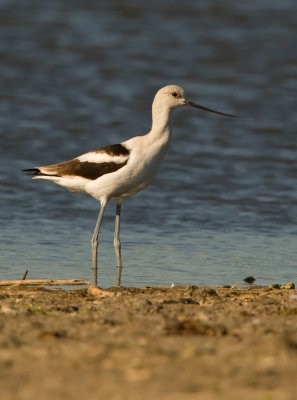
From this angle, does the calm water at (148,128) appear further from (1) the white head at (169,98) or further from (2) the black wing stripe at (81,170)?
(1) the white head at (169,98)

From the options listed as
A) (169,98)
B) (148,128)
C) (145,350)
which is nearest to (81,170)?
(169,98)

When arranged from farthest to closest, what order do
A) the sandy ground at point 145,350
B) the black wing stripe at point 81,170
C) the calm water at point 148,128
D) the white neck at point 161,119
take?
the calm water at point 148,128, the white neck at point 161,119, the black wing stripe at point 81,170, the sandy ground at point 145,350

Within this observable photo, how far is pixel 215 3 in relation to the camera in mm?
19172

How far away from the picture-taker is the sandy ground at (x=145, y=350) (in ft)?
12.6

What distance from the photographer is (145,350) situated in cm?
449

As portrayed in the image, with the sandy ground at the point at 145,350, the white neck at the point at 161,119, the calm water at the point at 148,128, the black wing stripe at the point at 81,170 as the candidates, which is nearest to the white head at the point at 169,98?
the white neck at the point at 161,119

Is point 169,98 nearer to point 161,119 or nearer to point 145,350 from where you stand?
point 161,119

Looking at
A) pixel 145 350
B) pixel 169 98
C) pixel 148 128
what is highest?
pixel 148 128

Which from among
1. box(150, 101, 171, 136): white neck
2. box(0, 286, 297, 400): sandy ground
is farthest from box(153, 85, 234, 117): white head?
box(0, 286, 297, 400): sandy ground

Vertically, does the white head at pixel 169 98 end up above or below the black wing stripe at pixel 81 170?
above

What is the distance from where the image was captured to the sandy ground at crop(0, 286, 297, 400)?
385 cm

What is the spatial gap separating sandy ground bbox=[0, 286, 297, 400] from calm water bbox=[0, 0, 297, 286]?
2.01m

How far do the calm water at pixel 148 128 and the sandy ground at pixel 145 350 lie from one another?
201 centimetres

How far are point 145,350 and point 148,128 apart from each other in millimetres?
9572
